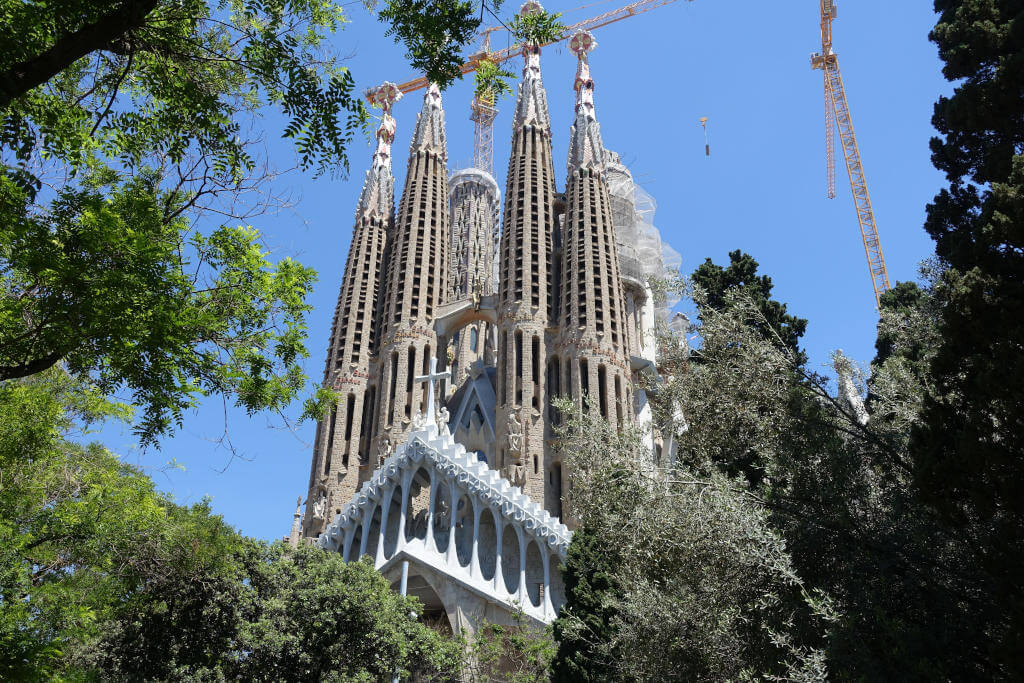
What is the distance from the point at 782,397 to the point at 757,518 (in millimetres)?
1560

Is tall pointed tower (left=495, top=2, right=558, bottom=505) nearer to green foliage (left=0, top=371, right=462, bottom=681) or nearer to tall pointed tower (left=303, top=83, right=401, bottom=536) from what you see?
tall pointed tower (left=303, top=83, right=401, bottom=536)

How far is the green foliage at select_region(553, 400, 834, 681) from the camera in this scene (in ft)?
28.9

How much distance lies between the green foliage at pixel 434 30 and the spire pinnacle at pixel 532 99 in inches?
1424

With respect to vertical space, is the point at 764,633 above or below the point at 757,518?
below

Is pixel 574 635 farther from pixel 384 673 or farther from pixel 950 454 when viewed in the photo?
pixel 950 454

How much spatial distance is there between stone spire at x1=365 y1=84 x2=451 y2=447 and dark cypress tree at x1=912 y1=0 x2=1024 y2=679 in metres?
26.3

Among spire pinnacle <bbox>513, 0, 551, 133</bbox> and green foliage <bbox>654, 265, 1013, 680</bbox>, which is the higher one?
spire pinnacle <bbox>513, 0, 551, 133</bbox>

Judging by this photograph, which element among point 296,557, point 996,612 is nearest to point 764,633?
point 996,612

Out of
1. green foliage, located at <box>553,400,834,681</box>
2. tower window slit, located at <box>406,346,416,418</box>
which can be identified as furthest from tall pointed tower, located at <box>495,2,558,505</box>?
green foliage, located at <box>553,400,834,681</box>

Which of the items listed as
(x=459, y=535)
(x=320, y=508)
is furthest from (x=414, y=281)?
(x=459, y=535)

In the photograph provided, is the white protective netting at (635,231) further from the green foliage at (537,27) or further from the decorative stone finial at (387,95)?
the green foliage at (537,27)

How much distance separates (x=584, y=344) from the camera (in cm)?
3381

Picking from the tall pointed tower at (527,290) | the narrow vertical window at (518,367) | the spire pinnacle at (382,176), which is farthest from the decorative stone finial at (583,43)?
the narrow vertical window at (518,367)

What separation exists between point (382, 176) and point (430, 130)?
3583 mm
